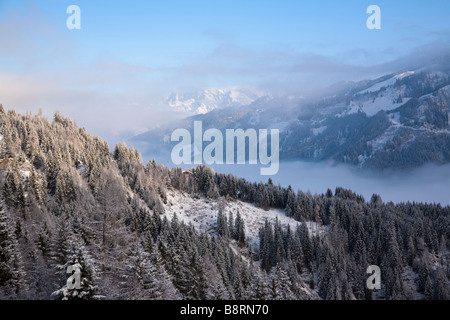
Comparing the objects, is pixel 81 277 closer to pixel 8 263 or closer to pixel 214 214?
pixel 8 263

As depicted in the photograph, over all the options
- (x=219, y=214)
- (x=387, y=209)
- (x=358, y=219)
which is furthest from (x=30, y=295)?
(x=387, y=209)

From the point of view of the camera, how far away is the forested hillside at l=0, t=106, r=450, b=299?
2800 cm

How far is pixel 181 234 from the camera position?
92812 millimetres

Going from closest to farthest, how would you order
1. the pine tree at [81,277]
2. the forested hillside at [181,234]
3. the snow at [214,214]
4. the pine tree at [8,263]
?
the pine tree at [81,277] → the forested hillside at [181,234] → the pine tree at [8,263] → the snow at [214,214]


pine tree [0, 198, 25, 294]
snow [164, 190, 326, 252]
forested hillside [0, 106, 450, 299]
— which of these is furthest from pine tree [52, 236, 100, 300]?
snow [164, 190, 326, 252]

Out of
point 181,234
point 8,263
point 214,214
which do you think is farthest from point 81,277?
point 214,214

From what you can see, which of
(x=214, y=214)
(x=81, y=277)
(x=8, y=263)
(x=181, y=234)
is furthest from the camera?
(x=214, y=214)

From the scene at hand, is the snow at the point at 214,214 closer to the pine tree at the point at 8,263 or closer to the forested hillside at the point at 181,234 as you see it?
the forested hillside at the point at 181,234

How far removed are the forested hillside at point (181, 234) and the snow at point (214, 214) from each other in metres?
2.33

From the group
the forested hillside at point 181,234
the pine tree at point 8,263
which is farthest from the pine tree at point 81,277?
the pine tree at point 8,263

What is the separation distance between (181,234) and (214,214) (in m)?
45.1

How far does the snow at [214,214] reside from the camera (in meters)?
129

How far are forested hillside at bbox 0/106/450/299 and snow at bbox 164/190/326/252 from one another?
7.65 ft
